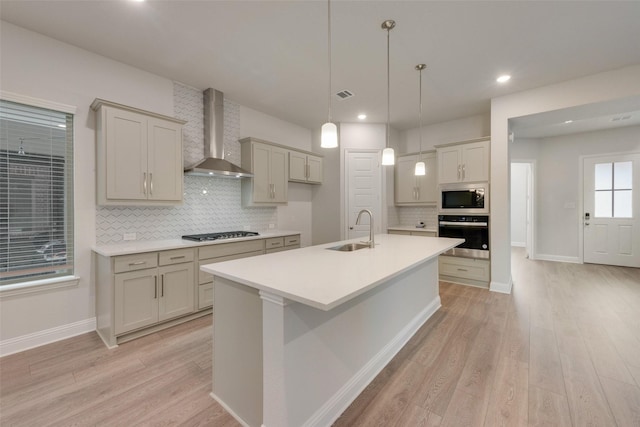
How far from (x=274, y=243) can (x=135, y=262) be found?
1671 millimetres

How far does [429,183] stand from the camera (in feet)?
16.1

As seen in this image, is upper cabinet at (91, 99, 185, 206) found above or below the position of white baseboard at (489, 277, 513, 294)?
above

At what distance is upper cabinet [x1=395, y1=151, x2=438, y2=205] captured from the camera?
487 centimetres

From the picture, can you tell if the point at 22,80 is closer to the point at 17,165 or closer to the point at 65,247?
the point at 17,165

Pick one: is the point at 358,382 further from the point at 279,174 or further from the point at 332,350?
the point at 279,174

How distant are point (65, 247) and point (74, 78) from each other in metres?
1.65

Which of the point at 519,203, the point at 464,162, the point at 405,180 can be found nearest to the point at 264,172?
the point at 405,180

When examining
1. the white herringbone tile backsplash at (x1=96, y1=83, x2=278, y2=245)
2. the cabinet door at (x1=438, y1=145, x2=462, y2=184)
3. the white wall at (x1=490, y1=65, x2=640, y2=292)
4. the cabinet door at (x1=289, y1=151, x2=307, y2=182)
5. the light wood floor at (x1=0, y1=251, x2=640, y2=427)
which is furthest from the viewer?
the cabinet door at (x1=289, y1=151, x2=307, y2=182)

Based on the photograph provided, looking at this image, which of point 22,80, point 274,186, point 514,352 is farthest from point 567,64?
point 22,80

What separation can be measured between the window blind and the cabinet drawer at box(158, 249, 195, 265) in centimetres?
88

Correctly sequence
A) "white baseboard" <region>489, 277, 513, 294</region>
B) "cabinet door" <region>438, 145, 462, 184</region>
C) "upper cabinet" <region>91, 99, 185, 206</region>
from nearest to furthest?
"upper cabinet" <region>91, 99, 185, 206</region> < "white baseboard" <region>489, 277, 513, 294</region> < "cabinet door" <region>438, 145, 462, 184</region>

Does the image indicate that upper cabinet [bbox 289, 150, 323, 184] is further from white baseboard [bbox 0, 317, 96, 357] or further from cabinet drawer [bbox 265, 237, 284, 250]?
white baseboard [bbox 0, 317, 96, 357]

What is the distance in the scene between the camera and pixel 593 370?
2.07 meters

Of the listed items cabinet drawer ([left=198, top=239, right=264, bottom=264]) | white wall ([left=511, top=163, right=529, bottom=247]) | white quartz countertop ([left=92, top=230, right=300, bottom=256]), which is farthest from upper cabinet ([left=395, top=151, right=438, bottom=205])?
white wall ([left=511, top=163, right=529, bottom=247])
